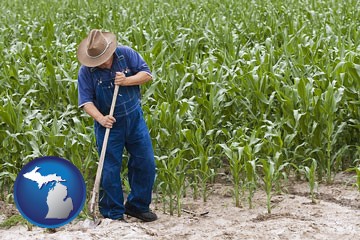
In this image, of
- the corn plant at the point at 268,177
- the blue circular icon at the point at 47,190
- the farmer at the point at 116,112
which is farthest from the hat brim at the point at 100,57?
the corn plant at the point at 268,177

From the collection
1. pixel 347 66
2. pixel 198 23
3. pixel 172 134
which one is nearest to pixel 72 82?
pixel 172 134

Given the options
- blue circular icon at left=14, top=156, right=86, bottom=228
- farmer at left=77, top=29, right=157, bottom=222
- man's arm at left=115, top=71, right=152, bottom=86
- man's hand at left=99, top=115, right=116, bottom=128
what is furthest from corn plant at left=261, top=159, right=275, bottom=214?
blue circular icon at left=14, top=156, right=86, bottom=228

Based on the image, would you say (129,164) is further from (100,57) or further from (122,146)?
(100,57)

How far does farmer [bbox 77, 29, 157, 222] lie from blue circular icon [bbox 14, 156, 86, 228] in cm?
55

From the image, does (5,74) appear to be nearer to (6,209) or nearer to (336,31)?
(6,209)

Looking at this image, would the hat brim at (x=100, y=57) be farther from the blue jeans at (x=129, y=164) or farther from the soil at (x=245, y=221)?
the soil at (x=245, y=221)

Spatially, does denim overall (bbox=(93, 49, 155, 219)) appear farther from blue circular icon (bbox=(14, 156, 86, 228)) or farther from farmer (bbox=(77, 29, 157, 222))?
blue circular icon (bbox=(14, 156, 86, 228))

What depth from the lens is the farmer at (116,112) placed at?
16.6 ft

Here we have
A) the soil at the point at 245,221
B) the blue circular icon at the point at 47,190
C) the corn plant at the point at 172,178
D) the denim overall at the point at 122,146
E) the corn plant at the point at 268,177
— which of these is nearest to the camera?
the blue circular icon at the point at 47,190

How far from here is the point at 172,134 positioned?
238 inches

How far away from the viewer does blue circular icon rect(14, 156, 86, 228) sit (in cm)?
455

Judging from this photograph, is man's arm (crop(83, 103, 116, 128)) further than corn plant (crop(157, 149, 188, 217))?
No

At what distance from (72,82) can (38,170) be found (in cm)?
267

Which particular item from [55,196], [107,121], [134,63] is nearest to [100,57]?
[134,63]
